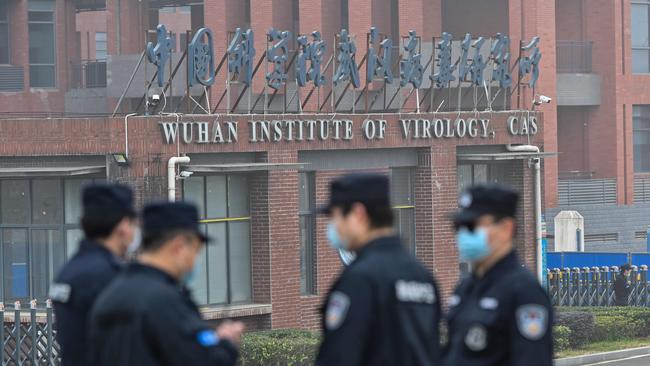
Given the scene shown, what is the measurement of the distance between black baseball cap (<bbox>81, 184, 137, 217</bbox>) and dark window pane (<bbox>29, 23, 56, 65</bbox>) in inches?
2269

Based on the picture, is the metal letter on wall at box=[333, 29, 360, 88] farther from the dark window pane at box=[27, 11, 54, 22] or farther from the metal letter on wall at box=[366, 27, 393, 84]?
the dark window pane at box=[27, 11, 54, 22]

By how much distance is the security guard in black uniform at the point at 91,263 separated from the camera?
26.5 feet

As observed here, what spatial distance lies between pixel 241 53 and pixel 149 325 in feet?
81.2

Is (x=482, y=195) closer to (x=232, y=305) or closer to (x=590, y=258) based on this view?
(x=232, y=305)

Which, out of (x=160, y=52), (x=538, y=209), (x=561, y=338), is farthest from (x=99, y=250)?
(x=538, y=209)

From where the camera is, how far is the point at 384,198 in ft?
23.5

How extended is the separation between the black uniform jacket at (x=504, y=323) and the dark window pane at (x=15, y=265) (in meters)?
22.7

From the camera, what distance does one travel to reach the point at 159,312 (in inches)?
258

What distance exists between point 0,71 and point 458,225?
189ft

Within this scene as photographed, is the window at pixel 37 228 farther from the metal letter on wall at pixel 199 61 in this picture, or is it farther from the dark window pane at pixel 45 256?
the metal letter on wall at pixel 199 61

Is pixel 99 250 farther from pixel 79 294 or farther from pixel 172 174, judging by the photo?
pixel 172 174

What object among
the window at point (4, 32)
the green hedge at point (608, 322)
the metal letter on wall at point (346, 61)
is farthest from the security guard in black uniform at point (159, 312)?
the window at point (4, 32)

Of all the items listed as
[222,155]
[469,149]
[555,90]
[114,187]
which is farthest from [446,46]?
[114,187]

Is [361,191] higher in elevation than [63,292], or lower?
higher
